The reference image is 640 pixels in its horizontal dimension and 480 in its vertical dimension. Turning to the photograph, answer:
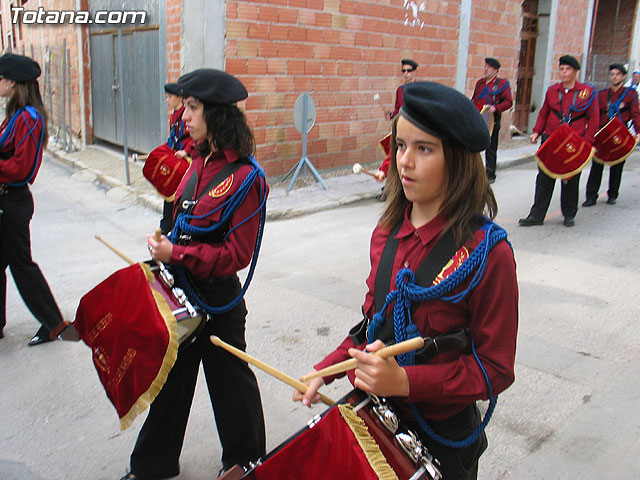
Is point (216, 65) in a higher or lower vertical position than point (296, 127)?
higher

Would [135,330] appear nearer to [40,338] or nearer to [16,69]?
[40,338]

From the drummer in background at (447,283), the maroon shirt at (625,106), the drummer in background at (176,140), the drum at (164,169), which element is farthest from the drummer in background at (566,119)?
the drummer in background at (447,283)

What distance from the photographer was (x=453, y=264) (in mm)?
1730

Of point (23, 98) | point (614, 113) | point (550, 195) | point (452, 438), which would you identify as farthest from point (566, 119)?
point (452, 438)

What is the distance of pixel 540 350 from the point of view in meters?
4.57

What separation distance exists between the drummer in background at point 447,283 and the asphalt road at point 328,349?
5.46 feet

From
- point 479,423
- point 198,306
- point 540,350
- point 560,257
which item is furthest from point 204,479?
point 560,257

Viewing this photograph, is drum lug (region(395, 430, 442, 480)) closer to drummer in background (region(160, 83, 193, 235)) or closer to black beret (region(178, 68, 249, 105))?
black beret (region(178, 68, 249, 105))

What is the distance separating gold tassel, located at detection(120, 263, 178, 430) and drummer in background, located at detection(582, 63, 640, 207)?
8.13 meters

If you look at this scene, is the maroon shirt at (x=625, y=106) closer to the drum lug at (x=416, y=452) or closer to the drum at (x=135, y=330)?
the drum at (x=135, y=330)

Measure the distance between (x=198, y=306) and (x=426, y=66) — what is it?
11.0 m

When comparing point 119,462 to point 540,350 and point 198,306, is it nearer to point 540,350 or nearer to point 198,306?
point 198,306

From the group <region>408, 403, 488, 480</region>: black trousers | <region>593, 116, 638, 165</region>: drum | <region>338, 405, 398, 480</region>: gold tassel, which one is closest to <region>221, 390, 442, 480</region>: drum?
<region>338, 405, 398, 480</region>: gold tassel

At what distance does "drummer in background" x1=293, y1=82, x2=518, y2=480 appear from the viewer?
167 centimetres
